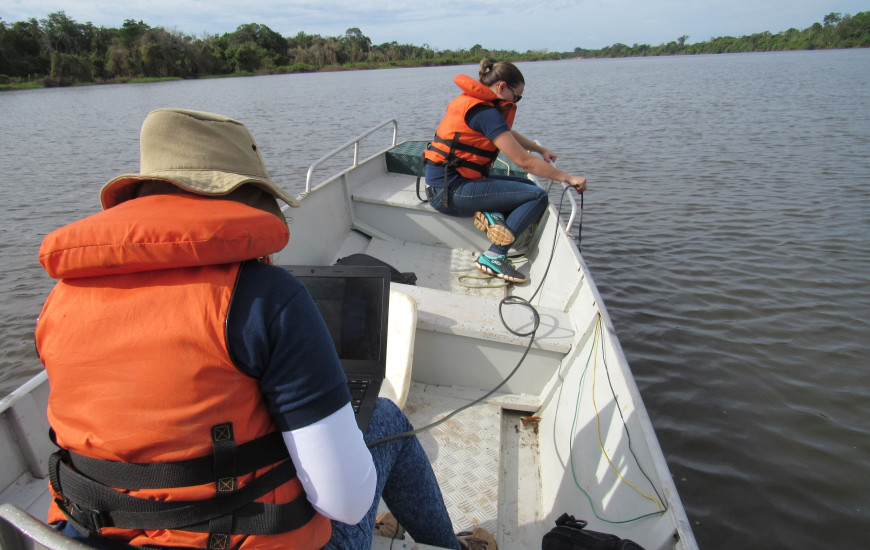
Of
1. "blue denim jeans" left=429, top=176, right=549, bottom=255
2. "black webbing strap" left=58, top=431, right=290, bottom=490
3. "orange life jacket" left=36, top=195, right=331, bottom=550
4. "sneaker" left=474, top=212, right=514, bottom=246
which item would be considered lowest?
"sneaker" left=474, top=212, right=514, bottom=246

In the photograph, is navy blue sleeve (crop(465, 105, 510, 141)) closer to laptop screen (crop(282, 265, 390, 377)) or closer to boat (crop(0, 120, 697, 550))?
boat (crop(0, 120, 697, 550))

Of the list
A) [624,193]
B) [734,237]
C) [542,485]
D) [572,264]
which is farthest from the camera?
[624,193]

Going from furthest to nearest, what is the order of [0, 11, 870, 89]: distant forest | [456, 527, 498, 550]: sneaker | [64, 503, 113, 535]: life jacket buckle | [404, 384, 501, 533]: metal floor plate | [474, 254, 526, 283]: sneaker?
[0, 11, 870, 89]: distant forest → [474, 254, 526, 283]: sneaker → [404, 384, 501, 533]: metal floor plate → [456, 527, 498, 550]: sneaker → [64, 503, 113, 535]: life jacket buckle

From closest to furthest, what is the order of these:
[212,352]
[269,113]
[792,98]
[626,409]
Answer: [212,352]
[626,409]
[792,98]
[269,113]

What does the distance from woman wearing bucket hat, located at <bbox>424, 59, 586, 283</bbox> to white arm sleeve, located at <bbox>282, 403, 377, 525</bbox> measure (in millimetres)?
2843

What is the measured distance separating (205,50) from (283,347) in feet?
197

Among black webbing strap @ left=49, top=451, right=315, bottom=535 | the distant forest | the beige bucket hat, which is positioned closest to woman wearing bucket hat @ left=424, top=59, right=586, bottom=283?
the beige bucket hat

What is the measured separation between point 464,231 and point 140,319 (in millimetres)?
3900

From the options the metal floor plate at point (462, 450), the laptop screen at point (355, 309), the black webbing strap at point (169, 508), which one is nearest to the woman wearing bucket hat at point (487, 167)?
the metal floor plate at point (462, 450)

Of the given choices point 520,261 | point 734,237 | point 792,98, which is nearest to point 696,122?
point 792,98

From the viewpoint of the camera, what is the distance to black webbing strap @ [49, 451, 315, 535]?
895 mm

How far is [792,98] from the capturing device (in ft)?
52.5

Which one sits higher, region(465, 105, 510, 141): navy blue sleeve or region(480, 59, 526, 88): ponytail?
region(480, 59, 526, 88): ponytail

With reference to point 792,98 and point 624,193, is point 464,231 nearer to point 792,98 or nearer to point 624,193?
point 624,193
